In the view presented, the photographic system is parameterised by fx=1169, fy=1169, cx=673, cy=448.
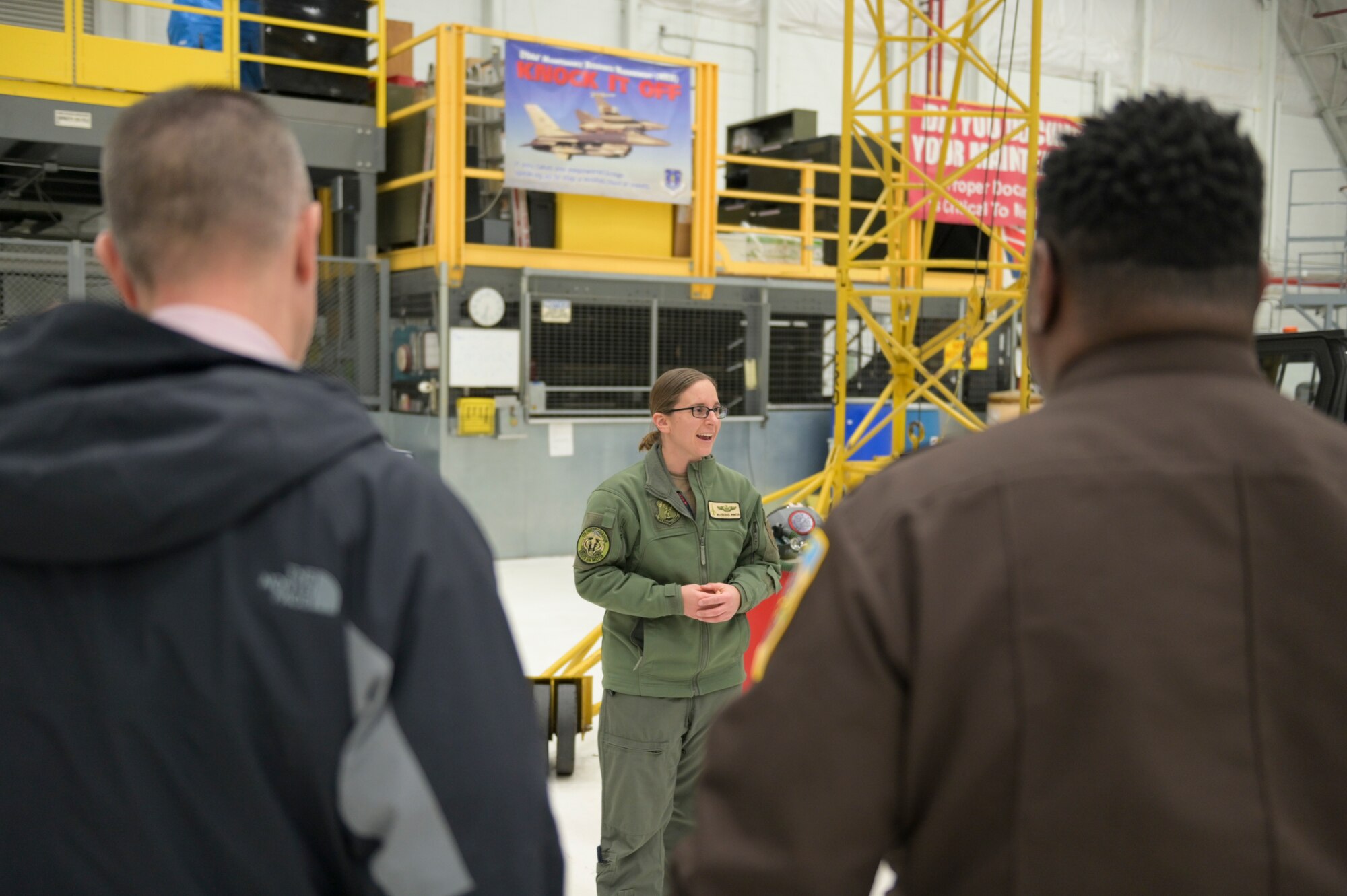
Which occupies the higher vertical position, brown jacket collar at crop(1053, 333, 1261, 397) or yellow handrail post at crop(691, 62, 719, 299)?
yellow handrail post at crop(691, 62, 719, 299)

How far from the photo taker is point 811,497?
10602mm

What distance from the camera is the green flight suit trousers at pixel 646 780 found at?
349cm

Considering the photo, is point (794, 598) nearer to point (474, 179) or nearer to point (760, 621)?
point (760, 621)

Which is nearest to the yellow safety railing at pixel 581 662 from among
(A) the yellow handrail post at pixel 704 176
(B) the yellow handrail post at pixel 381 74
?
(A) the yellow handrail post at pixel 704 176

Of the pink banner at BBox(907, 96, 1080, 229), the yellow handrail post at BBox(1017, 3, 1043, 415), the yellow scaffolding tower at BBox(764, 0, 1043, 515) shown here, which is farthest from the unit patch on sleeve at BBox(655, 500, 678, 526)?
the pink banner at BBox(907, 96, 1080, 229)

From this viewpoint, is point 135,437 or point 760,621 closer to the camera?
point 135,437

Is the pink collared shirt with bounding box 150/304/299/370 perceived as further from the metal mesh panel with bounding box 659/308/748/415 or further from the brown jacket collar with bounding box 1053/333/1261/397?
the metal mesh panel with bounding box 659/308/748/415

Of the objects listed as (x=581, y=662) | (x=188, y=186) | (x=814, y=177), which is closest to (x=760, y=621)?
(x=581, y=662)

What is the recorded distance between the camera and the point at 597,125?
10.9 m

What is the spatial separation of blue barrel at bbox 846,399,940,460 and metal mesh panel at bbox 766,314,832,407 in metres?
0.34

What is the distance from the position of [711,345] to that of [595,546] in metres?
8.54

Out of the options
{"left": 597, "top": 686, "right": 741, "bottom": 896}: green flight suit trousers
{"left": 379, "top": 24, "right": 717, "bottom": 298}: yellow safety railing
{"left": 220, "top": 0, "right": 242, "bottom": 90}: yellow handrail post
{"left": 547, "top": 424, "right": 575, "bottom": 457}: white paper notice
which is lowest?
{"left": 597, "top": 686, "right": 741, "bottom": 896}: green flight suit trousers

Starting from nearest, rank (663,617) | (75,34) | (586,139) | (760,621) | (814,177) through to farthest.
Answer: (663,617) → (760,621) → (75,34) → (586,139) → (814,177)

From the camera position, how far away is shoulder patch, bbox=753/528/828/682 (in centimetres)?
125
